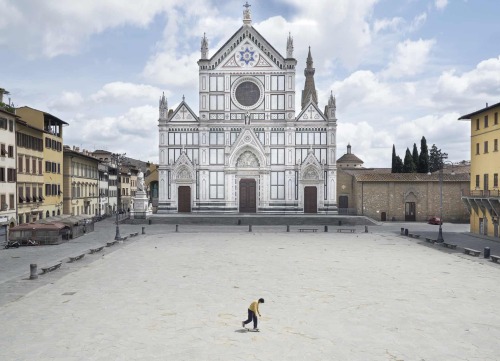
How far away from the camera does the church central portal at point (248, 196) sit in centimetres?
6931

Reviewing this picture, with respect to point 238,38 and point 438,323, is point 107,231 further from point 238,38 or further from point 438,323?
point 438,323

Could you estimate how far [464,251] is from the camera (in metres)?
36.8

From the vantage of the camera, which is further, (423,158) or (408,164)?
(408,164)

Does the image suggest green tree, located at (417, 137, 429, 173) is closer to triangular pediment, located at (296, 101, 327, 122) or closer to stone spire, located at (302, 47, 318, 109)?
triangular pediment, located at (296, 101, 327, 122)

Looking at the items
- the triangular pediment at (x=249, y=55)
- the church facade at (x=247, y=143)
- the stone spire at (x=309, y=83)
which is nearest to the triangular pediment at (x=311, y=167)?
the church facade at (x=247, y=143)

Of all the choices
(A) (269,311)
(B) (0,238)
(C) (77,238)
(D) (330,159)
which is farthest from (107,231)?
(A) (269,311)

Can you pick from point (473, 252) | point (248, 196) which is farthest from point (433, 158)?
point (473, 252)

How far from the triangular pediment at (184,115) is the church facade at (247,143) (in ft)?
0.46

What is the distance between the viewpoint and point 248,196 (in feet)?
228

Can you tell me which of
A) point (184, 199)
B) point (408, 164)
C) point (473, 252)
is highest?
point (408, 164)

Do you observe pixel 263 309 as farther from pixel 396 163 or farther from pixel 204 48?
pixel 396 163

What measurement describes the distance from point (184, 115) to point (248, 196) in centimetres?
1454

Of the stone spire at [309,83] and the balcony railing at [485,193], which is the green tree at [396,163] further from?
the balcony railing at [485,193]

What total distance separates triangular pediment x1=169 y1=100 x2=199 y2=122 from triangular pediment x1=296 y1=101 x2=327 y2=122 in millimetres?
14765
